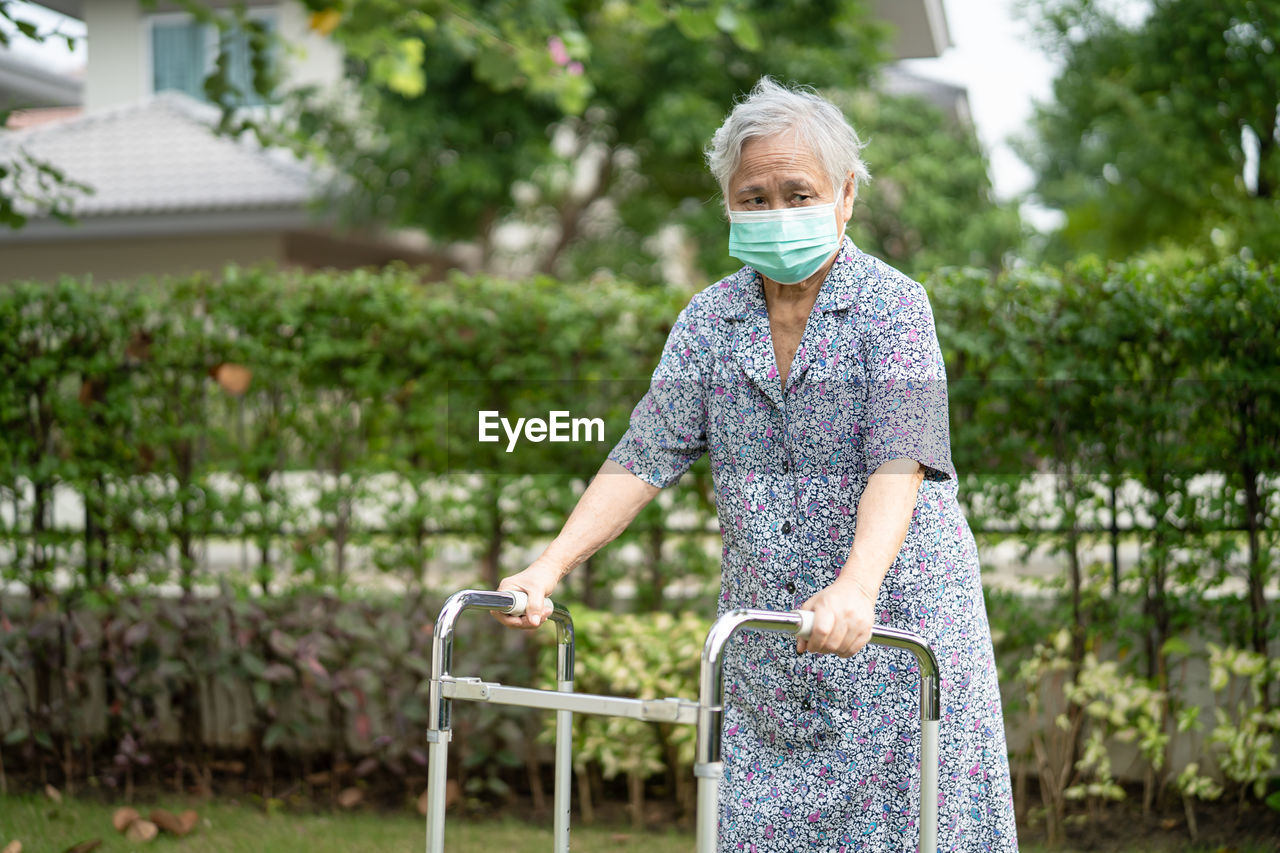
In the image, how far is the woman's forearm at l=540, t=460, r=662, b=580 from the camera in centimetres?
220

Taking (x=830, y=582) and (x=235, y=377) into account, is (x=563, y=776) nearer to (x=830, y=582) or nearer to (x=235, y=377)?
(x=830, y=582)

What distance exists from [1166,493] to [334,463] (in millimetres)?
3235

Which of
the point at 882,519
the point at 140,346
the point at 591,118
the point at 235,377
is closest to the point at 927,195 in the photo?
the point at 591,118

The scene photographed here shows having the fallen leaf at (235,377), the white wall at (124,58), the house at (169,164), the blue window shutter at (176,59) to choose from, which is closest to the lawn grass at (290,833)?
the fallen leaf at (235,377)

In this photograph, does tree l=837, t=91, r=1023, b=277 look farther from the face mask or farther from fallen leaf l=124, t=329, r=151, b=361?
the face mask

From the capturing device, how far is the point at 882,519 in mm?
1943

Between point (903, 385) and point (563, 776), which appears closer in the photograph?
point (903, 385)

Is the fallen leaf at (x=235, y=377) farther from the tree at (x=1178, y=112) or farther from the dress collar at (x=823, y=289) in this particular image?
the tree at (x=1178, y=112)

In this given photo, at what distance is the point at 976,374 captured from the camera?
4.29 m

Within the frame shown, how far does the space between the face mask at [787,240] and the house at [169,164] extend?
35.3 feet

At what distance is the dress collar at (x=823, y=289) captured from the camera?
2.17 m

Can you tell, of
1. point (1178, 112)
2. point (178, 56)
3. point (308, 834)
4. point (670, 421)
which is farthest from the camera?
point (178, 56)

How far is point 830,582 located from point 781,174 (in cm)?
76

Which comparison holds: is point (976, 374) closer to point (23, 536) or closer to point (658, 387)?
point (658, 387)
